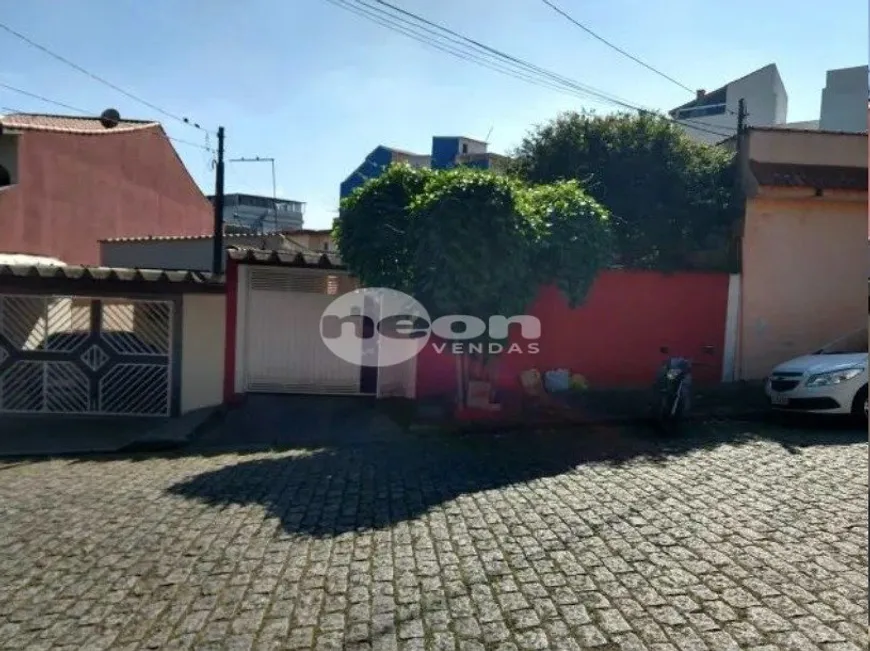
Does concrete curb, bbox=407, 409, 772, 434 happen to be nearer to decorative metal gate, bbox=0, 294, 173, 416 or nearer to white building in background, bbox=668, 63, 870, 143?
decorative metal gate, bbox=0, 294, 173, 416

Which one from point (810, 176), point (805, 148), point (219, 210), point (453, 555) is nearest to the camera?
point (453, 555)

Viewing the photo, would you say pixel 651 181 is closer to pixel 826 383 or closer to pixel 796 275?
pixel 796 275

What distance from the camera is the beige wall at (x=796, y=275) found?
10602 mm

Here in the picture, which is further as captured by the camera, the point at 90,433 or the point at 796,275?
the point at 796,275

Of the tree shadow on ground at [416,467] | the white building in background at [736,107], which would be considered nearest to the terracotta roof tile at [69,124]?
the tree shadow on ground at [416,467]

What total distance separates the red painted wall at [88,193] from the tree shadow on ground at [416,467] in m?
12.0

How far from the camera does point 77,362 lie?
9641mm

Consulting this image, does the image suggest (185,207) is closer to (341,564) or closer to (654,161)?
→ (654,161)

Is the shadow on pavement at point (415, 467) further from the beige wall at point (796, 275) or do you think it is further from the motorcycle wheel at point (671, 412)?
the beige wall at point (796, 275)

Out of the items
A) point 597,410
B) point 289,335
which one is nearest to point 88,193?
point 289,335

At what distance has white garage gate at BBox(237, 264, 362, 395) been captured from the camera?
32.5 feet

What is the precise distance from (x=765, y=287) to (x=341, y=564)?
382 inches

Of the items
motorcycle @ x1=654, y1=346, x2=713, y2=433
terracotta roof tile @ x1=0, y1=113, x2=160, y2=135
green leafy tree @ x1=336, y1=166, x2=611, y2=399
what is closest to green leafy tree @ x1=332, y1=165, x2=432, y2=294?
Answer: green leafy tree @ x1=336, y1=166, x2=611, y2=399

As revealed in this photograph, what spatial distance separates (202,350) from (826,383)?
29.7 ft
